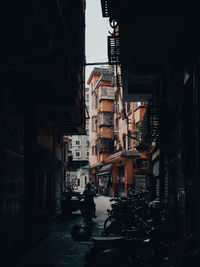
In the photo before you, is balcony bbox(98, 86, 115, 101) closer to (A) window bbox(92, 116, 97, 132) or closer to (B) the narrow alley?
(A) window bbox(92, 116, 97, 132)

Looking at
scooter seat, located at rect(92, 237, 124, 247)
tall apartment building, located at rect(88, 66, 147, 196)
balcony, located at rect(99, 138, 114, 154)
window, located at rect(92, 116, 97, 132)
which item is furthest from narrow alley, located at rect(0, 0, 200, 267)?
window, located at rect(92, 116, 97, 132)

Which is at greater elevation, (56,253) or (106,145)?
(106,145)

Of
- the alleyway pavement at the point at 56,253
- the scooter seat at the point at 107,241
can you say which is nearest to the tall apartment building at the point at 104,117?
the alleyway pavement at the point at 56,253

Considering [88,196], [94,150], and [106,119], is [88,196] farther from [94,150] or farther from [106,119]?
[94,150]

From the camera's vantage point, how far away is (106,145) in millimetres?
46844

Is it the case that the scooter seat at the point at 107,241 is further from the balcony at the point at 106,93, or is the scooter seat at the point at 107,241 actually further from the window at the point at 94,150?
the window at the point at 94,150

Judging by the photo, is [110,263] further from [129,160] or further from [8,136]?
[129,160]

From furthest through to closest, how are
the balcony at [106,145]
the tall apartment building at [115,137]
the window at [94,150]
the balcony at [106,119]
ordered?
the window at [94,150] → the balcony at [106,119] → the balcony at [106,145] → the tall apartment building at [115,137]

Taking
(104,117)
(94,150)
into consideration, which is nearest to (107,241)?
(104,117)

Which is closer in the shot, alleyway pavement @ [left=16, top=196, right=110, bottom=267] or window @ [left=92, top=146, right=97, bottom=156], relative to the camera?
alleyway pavement @ [left=16, top=196, right=110, bottom=267]

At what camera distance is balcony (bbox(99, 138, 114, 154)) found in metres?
46.6

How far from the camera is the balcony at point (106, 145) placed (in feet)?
153

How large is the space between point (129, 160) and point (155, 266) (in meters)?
27.5

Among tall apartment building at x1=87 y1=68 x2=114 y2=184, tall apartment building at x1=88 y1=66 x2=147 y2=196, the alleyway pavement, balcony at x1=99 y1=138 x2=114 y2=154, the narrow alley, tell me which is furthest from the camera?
tall apartment building at x1=87 y1=68 x2=114 y2=184
